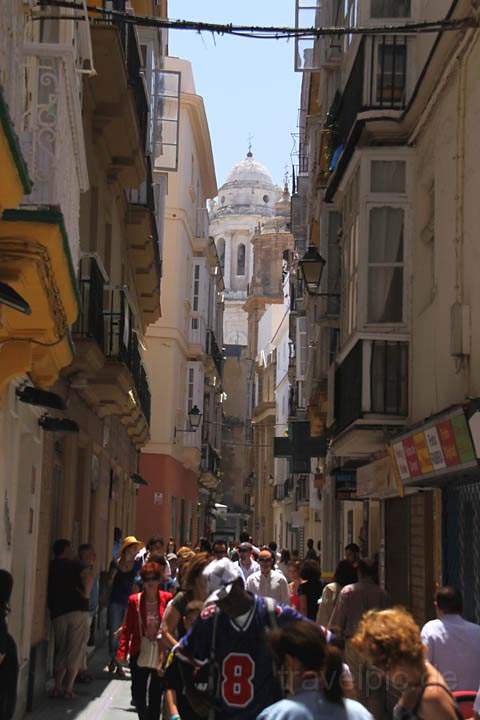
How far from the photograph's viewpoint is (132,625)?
10.8 m

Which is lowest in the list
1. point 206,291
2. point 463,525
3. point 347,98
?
point 463,525

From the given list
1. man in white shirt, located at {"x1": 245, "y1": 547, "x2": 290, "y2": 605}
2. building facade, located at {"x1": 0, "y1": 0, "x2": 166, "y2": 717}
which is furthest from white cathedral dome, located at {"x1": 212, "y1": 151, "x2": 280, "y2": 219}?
man in white shirt, located at {"x1": 245, "y1": 547, "x2": 290, "y2": 605}

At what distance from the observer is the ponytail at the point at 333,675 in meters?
4.89

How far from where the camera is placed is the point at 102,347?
16.3m

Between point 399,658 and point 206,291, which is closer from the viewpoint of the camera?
point 399,658

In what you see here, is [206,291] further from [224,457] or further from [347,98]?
[224,457]

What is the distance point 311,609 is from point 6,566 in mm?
4397

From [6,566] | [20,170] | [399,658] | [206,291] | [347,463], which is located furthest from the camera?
[206,291]

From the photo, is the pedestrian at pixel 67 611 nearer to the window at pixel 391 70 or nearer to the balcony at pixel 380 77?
the balcony at pixel 380 77

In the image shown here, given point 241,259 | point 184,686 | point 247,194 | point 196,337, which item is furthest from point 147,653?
point 247,194

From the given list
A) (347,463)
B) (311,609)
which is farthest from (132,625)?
(347,463)

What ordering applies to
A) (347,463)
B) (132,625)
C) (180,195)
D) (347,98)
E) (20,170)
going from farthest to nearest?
1. (180,195)
2. (347,463)
3. (347,98)
4. (132,625)
5. (20,170)

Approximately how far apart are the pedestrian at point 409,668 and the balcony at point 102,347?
971 centimetres

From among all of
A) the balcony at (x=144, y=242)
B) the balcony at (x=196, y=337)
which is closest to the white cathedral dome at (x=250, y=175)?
the balcony at (x=196, y=337)
